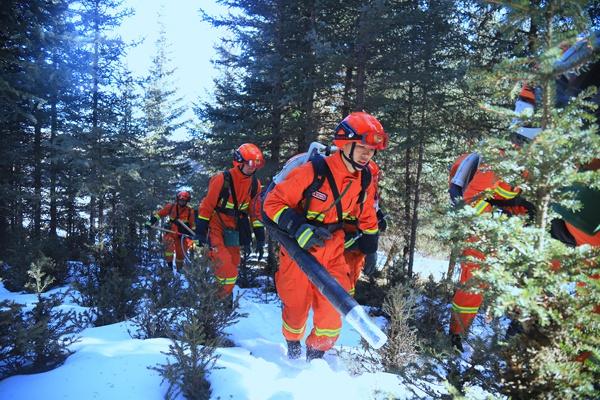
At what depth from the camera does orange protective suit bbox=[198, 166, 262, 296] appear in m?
6.56

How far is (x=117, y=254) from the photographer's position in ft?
29.4

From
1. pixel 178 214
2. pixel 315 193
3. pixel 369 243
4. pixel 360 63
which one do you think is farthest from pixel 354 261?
pixel 178 214

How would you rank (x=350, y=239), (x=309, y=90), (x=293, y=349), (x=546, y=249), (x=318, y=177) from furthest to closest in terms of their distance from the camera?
(x=309, y=90), (x=350, y=239), (x=293, y=349), (x=318, y=177), (x=546, y=249)

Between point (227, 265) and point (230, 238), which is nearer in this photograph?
point (227, 265)

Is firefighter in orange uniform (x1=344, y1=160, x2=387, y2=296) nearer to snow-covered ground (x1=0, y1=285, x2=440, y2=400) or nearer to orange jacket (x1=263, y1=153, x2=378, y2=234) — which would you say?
orange jacket (x1=263, y1=153, x2=378, y2=234)

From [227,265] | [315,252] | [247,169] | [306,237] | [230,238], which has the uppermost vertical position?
[247,169]

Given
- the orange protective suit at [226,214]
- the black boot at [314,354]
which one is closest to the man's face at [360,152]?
the black boot at [314,354]

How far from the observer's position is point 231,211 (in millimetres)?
6750

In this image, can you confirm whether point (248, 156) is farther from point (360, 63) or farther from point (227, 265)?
point (360, 63)

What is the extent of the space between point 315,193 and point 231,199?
2752mm

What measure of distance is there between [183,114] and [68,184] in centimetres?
1749

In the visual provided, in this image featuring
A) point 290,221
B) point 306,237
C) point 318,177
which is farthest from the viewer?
point 318,177

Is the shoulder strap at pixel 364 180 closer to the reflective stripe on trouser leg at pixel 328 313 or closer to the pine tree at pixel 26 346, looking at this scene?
the reflective stripe on trouser leg at pixel 328 313

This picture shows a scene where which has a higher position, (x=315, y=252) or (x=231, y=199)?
(x=231, y=199)
